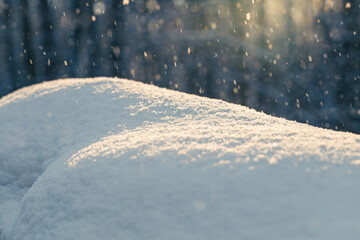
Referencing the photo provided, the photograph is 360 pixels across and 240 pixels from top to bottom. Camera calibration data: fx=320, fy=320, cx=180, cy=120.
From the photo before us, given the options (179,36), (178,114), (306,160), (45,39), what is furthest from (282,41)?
(306,160)

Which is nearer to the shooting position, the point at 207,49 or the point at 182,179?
the point at 182,179

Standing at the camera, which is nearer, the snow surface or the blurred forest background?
the snow surface

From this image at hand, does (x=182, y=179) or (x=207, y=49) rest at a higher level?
(x=182, y=179)

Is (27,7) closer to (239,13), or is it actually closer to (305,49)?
(239,13)
